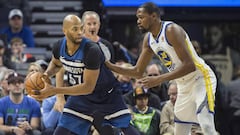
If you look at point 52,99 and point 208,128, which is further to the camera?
point 52,99

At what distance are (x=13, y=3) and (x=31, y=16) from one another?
44 cm

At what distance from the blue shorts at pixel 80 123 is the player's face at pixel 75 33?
34.2 inches

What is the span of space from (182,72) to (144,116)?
101 inches

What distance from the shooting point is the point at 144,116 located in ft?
35.0

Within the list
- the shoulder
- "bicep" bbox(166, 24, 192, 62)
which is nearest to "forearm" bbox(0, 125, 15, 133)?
the shoulder

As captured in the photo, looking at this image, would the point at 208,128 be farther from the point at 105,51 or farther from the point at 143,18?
the point at 105,51

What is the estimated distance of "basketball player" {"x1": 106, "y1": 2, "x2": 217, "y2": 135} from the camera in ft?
27.0

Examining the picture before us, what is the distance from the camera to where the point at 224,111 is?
12.2 metres

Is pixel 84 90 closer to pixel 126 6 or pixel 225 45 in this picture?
pixel 126 6

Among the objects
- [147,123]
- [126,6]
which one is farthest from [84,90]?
[126,6]

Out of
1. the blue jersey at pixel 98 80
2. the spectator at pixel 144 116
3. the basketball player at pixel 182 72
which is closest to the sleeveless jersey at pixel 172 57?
the basketball player at pixel 182 72

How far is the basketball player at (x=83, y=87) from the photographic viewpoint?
27.0ft

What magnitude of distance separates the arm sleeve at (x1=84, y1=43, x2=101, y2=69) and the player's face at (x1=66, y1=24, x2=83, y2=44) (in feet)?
0.49

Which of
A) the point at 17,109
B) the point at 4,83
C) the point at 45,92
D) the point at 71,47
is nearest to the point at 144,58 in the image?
the point at 71,47
